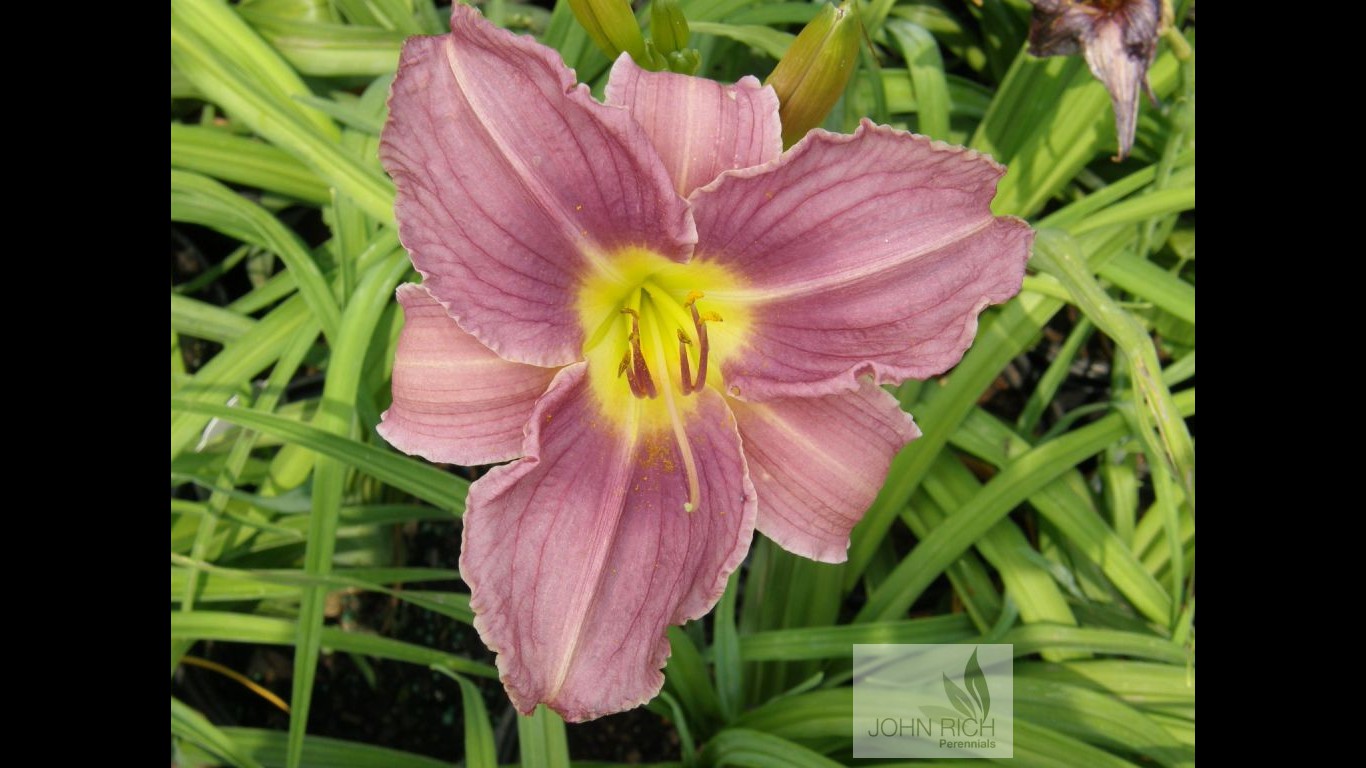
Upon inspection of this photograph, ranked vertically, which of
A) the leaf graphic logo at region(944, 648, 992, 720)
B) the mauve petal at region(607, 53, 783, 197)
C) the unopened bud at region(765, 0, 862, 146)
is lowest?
the leaf graphic logo at region(944, 648, 992, 720)

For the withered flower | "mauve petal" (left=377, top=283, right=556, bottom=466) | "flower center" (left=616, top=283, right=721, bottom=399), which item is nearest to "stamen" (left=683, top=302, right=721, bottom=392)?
"flower center" (left=616, top=283, right=721, bottom=399)

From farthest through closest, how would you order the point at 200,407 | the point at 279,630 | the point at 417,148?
the point at 279,630
the point at 200,407
the point at 417,148

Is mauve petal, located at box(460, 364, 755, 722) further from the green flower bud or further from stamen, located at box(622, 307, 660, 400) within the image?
the green flower bud

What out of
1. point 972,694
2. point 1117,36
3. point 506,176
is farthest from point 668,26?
point 972,694

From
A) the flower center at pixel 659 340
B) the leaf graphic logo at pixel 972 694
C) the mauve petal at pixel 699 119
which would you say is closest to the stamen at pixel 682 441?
the flower center at pixel 659 340

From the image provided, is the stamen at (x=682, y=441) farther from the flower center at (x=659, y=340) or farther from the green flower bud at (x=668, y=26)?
the green flower bud at (x=668, y=26)

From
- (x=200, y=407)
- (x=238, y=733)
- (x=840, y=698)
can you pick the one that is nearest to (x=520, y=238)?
(x=200, y=407)

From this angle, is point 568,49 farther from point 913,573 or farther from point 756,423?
point 913,573
